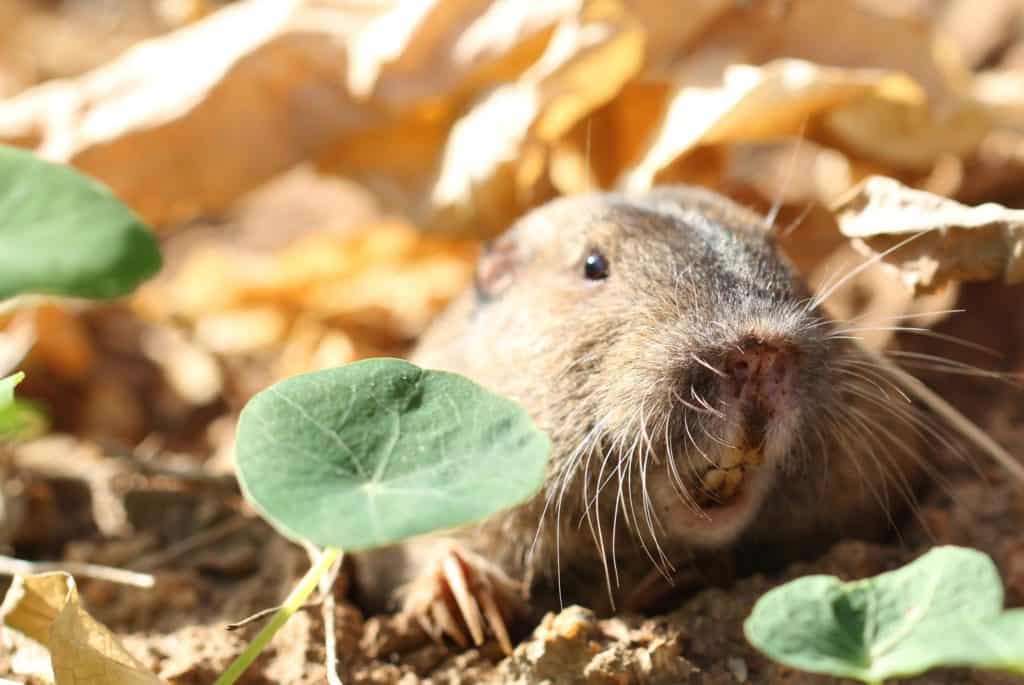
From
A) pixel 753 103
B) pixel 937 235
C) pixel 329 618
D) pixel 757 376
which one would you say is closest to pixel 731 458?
pixel 757 376

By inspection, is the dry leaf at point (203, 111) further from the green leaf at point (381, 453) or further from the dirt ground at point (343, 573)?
the green leaf at point (381, 453)

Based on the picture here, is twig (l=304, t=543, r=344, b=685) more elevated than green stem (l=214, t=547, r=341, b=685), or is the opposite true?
green stem (l=214, t=547, r=341, b=685)

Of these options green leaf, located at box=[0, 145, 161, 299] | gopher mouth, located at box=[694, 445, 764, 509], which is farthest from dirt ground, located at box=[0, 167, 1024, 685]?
green leaf, located at box=[0, 145, 161, 299]

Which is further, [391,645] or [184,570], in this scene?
[184,570]

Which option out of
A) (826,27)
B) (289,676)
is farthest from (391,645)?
(826,27)

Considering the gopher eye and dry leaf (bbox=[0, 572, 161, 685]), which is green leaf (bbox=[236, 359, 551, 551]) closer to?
dry leaf (bbox=[0, 572, 161, 685])

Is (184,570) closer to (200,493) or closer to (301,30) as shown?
(200,493)

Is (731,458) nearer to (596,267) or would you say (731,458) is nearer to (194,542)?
(596,267)
